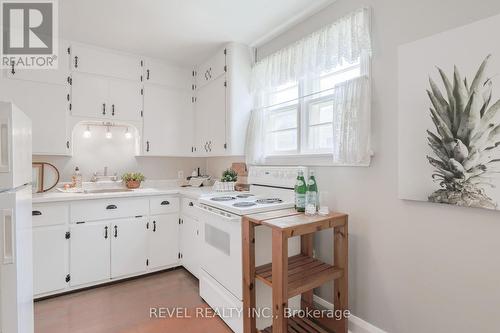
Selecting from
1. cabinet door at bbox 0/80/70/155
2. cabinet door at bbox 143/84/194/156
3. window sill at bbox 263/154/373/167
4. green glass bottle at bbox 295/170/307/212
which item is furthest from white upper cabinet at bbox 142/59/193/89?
green glass bottle at bbox 295/170/307/212

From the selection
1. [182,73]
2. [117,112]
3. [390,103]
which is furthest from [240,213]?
[182,73]

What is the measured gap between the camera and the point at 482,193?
1250 millimetres

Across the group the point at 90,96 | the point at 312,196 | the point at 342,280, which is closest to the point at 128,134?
the point at 90,96

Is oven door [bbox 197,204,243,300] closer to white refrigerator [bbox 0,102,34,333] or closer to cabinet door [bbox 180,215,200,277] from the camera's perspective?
cabinet door [bbox 180,215,200,277]

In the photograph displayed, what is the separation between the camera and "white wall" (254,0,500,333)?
1.28m

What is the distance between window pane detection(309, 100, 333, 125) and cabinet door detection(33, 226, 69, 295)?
2489 mm

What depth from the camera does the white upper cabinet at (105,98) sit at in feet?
8.93

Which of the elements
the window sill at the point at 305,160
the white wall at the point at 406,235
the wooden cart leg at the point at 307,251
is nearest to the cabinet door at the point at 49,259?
the window sill at the point at 305,160

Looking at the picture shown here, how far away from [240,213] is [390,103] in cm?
121

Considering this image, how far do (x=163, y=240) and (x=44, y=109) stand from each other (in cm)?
180

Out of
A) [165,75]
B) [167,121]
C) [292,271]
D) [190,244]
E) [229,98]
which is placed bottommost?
[190,244]

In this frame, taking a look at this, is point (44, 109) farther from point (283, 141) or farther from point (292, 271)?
point (292, 271)

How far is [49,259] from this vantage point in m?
2.31

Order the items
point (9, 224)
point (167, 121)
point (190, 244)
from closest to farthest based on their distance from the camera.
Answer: point (9, 224) < point (190, 244) < point (167, 121)
